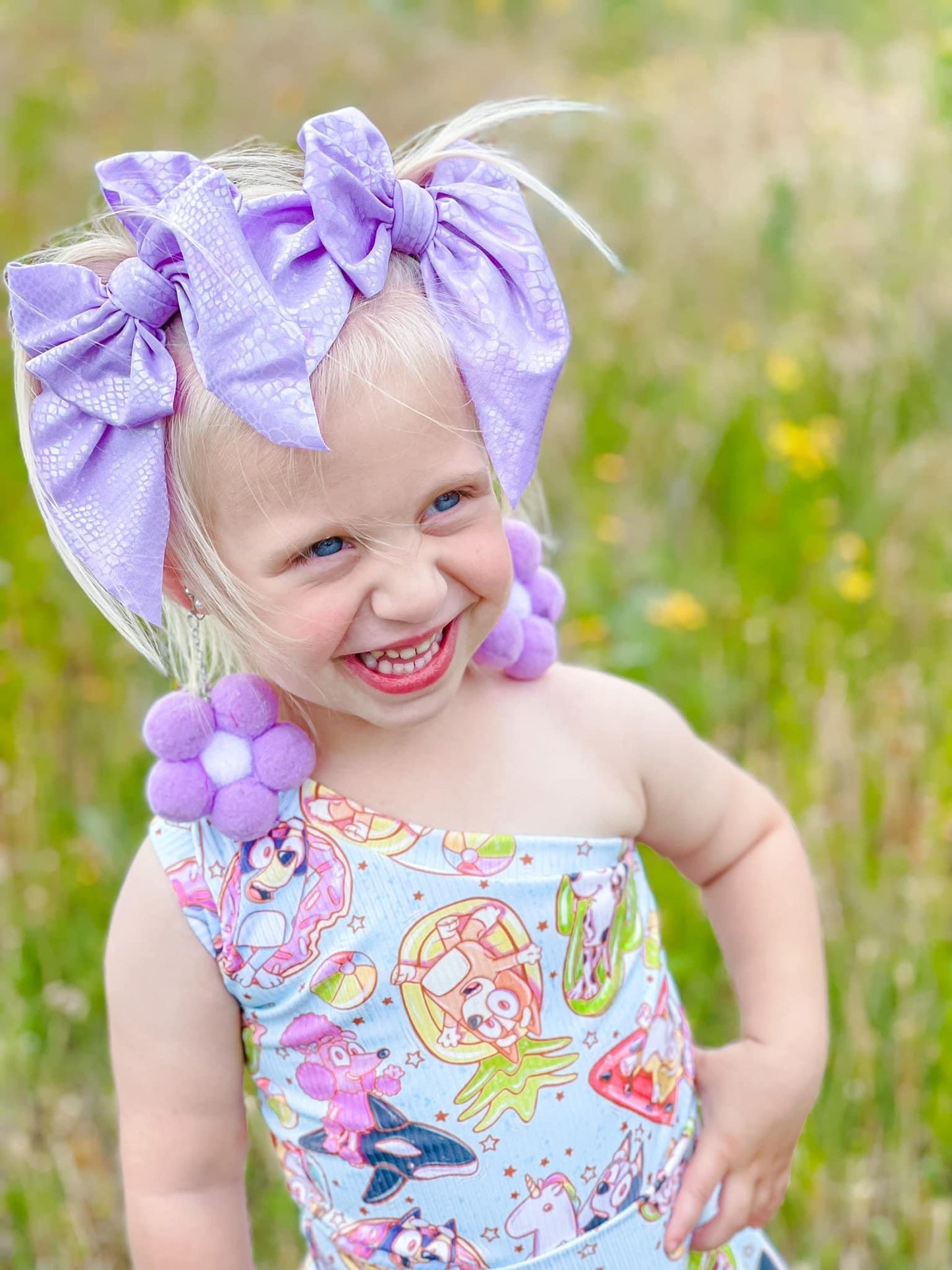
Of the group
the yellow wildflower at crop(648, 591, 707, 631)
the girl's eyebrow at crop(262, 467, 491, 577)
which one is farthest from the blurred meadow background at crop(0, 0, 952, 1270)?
the girl's eyebrow at crop(262, 467, 491, 577)

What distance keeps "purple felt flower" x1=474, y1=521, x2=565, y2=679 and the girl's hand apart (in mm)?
444

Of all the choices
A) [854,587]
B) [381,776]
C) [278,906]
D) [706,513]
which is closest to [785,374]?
[706,513]

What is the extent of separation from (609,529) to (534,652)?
160 cm

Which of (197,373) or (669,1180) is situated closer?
(197,373)

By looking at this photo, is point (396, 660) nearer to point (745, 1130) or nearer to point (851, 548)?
point (745, 1130)

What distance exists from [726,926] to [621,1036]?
205mm

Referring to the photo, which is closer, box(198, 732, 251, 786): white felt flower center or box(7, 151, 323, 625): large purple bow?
box(7, 151, 323, 625): large purple bow

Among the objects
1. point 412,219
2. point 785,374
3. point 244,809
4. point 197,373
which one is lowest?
point 244,809

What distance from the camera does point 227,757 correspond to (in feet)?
3.77

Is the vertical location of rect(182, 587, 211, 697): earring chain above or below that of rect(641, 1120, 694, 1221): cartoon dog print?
above

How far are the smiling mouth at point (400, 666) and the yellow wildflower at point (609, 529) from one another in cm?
172

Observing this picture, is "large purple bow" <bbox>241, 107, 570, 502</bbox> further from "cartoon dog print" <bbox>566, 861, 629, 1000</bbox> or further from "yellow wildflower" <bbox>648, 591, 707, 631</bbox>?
"yellow wildflower" <bbox>648, 591, 707, 631</bbox>

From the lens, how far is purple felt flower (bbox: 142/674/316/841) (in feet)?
3.71

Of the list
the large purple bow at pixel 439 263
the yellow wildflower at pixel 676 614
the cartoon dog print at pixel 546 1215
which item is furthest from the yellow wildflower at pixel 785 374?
the cartoon dog print at pixel 546 1215
